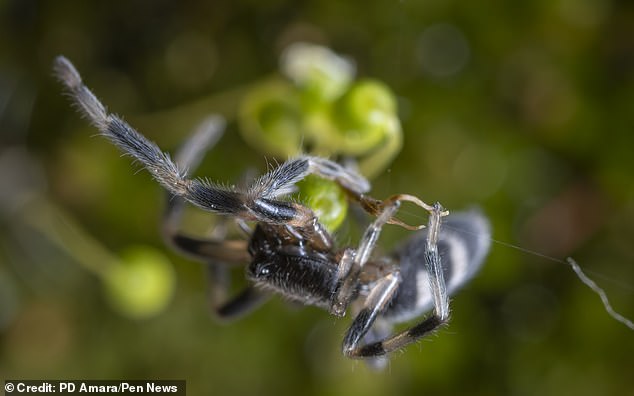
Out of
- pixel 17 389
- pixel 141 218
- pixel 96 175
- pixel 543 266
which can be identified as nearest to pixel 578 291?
pixel 543 266

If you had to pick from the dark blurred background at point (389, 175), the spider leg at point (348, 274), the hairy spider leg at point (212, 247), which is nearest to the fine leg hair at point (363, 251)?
the spider leg at point (348, 274)

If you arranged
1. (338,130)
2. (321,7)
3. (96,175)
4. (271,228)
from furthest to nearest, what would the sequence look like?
(96,175) < (321,7) < (338,130) < (271,228)

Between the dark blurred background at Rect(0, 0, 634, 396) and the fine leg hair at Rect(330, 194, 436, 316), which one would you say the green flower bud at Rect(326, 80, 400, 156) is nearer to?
the fine leg hair at Rect(330, 194, 436, 316)

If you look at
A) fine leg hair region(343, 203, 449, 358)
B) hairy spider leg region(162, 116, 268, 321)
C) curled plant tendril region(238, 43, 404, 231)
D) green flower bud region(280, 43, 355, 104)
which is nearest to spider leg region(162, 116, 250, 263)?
hairy spider leg region(162, 116, 268, 321)

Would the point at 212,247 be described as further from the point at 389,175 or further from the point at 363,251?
the point at 389,175

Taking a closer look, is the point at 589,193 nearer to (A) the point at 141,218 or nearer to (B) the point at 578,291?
(B) the point at 578,291

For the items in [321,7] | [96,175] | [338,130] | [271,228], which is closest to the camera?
[271,228]

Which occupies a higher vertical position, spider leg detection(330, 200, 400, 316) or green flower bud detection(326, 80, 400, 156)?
green flower bud detection(326, 80, 400, 156)
